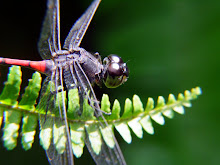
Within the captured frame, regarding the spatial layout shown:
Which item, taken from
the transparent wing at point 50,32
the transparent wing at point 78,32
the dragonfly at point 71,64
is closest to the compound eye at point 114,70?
the dragonfly at point 71,64

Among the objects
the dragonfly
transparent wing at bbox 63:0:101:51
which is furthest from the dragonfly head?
transparent wing at bbox 63:0:101:51

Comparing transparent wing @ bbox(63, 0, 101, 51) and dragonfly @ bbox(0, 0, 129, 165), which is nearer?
dragonfly @ bbox(0, 0, 129, 165)

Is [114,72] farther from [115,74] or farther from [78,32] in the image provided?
[78,32]

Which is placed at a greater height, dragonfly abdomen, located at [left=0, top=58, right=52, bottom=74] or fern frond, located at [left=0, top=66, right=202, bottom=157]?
dragonfly abdomen, located at [left=0, top=58, right=52, bottom=74]

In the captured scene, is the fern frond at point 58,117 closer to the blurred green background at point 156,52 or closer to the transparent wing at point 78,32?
the transparent wing at point 78,32

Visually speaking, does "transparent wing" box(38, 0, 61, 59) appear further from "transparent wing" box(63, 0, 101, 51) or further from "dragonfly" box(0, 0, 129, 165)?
"transparent wing" box(63, 0, 101, 51)

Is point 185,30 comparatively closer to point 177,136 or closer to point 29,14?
point 177,136

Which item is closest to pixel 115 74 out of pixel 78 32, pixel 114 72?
pixel 114 72

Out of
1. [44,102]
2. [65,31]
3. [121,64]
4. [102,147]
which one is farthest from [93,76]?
[65,31]
